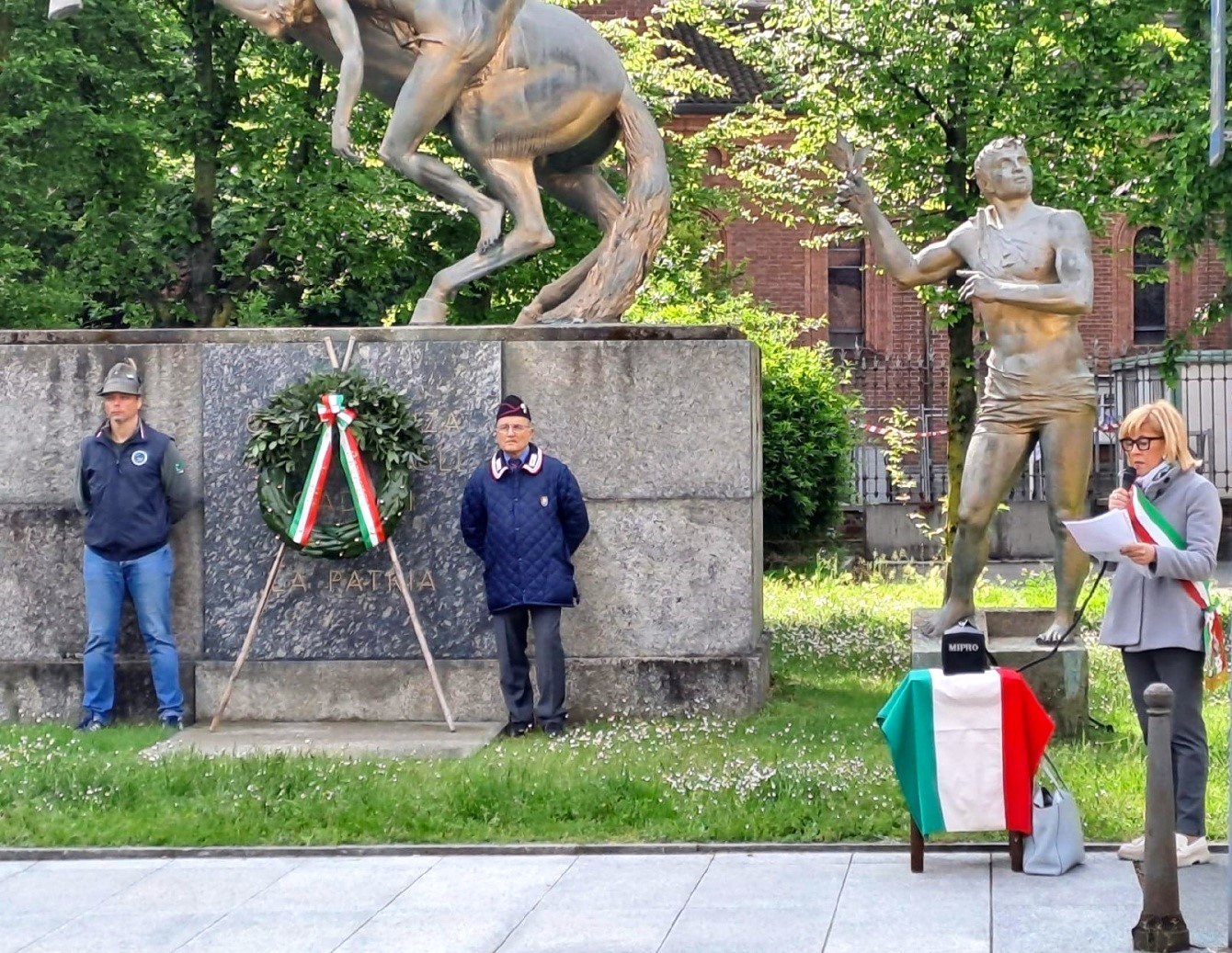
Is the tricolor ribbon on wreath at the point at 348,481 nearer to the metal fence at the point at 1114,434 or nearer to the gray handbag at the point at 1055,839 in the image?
the gray handbag at the point at 1055,839

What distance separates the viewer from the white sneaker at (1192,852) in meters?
7.18

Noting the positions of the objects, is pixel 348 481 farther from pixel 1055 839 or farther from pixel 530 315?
pixel 1055 839

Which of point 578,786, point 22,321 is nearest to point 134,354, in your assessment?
point 578,786

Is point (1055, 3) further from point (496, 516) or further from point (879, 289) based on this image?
point (879, 289)

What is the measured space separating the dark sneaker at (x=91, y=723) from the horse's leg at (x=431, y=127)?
3.54m

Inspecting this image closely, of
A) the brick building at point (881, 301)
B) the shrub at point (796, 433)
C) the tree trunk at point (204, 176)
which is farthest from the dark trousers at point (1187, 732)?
the brick building at point (881, 301)

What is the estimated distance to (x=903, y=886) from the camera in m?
7.02

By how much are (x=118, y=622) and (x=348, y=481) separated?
1.52m

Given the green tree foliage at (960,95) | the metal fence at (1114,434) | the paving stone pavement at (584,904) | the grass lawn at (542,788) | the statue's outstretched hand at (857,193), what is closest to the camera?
the paving stone pavement at (584,904)

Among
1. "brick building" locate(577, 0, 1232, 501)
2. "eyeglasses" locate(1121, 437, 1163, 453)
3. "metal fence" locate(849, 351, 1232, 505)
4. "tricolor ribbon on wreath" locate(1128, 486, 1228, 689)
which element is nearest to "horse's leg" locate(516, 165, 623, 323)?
"eyeglasses" locate(1121, 437, 1163, 453)

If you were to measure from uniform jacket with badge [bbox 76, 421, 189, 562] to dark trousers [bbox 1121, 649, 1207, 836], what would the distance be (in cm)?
566

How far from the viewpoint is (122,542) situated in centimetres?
1052

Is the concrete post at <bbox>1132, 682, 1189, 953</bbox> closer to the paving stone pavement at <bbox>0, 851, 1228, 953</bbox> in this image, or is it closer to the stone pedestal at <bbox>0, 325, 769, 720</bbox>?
the paving stone pavement at <bbox>0, 851, 1228, 953</bbox>

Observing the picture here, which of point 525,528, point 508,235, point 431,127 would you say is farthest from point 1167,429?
point 431,127
